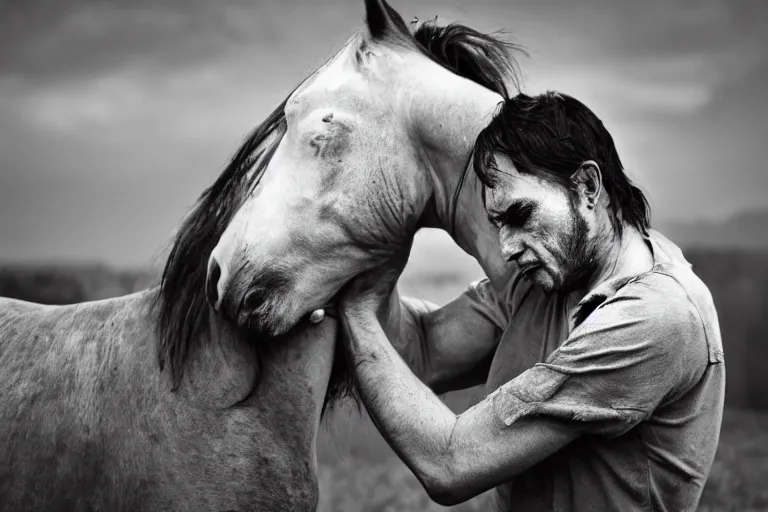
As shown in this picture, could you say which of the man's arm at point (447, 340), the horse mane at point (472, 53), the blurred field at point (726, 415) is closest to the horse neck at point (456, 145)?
the horse mane at point (472, 53)

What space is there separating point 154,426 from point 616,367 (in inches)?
34.6

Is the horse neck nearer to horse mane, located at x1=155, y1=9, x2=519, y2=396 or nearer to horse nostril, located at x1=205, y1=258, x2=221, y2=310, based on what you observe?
horse mane, located at x1=155, y1=9, x2=519, y2=396

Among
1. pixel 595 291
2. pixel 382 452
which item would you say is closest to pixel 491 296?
pixel 595 291

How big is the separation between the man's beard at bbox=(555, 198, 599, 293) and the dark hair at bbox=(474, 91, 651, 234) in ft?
0.22

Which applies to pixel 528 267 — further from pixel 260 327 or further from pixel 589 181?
pixel 260 327

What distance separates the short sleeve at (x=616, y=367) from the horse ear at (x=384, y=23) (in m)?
0.68

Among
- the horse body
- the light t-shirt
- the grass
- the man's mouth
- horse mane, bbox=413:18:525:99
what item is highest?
horse mane, bbox=413:18:525:99

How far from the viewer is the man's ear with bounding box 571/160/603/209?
5.75ft

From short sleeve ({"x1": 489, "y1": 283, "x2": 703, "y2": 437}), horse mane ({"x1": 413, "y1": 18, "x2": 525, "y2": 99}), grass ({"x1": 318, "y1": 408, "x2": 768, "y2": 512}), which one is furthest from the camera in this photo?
grass ({"x1": 318, "y1": 408, "x2": 768, "y2": 512})

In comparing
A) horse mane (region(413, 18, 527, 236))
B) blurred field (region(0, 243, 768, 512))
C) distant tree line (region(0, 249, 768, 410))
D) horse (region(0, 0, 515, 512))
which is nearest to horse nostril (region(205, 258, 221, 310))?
horse (region(0, 0, 515, 512))

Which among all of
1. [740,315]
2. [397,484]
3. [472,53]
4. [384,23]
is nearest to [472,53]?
[472,53]

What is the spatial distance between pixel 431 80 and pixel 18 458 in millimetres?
1083

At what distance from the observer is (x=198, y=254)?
6.40ft

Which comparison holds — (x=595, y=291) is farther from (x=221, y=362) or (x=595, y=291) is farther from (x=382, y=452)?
(x=382, y=452)
